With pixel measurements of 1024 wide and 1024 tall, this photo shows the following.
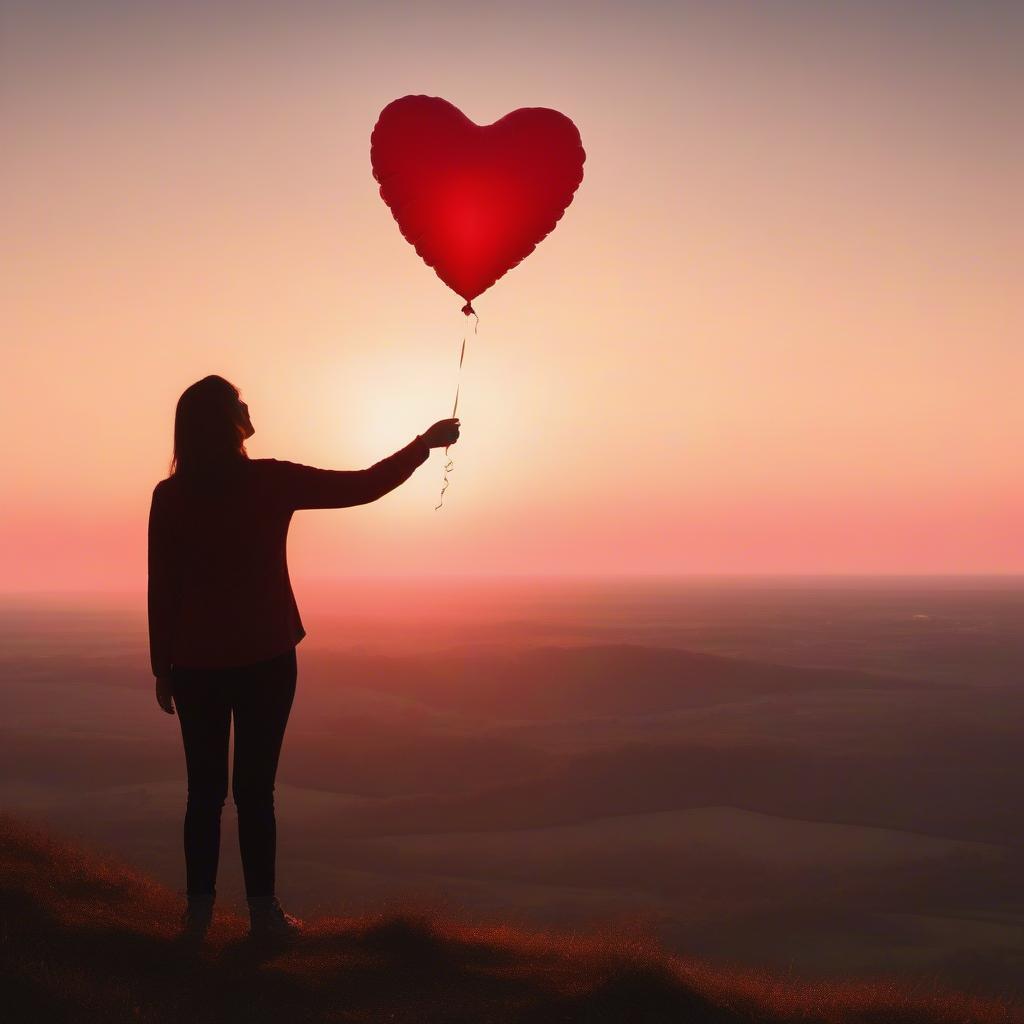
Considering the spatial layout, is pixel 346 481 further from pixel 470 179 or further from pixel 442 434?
pixel 470 179

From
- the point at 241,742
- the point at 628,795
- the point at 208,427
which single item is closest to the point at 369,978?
the point at 241,742

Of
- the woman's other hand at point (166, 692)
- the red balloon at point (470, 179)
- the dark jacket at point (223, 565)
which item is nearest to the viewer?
the dark jacket at point (223, 565)

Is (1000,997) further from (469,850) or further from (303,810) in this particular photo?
(303,810)

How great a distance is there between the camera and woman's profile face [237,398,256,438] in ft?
14.5

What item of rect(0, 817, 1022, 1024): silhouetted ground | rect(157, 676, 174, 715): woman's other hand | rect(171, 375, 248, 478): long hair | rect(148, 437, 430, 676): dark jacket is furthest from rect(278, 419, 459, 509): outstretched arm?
rect(0, 817, 1022, 1024): silhouetted ground

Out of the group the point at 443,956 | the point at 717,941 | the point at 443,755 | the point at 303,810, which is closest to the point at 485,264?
the point at 443,956

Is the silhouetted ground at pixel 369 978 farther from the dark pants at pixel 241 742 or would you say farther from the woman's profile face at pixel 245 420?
the woman's profile face at pixel 245 420

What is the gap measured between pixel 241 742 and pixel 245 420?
1.52 metres

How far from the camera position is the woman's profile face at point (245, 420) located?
4.42 meters

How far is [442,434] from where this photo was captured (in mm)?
4688

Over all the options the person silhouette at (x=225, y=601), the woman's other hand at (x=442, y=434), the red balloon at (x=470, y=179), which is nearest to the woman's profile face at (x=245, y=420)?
the person silhouette at (x=225, y=601)

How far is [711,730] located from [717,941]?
3863 cm

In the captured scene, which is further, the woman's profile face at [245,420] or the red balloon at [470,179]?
the red balloon at [470,179]

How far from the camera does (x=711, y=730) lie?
65062 millimetres
